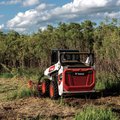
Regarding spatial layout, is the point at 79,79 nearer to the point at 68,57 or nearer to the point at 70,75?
the point at 70,75

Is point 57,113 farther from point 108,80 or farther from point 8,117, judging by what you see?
point 108,80

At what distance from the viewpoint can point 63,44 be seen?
2219 centimetres

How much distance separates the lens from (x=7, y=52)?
2719 cm

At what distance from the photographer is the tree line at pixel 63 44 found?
15.9 m

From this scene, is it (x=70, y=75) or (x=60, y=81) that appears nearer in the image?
(x=70, y=75)

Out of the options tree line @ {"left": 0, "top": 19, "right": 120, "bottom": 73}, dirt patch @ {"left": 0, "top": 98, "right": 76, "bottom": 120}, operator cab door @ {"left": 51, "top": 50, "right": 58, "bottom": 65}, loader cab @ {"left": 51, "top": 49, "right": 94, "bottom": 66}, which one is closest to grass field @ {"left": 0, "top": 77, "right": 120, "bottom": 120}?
dirt patch @ {"left": 0, "top": 98, "right": 76, "bottom": 120}

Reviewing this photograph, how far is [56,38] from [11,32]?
919 cm

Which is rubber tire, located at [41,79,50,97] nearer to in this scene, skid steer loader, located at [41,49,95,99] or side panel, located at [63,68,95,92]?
skid steer loader, located at [41,49,95,99]

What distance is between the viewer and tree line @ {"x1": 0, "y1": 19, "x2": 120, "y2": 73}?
52.3ft

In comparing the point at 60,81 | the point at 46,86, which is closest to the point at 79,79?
the point at 60,81

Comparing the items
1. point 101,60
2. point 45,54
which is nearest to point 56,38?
point 45,54

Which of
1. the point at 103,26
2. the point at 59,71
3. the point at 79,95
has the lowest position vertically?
the point at 79,95

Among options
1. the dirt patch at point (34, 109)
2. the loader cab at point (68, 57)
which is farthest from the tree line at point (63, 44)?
the dirt patch at point (34, 109)

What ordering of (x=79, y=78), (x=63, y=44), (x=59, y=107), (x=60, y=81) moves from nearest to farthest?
(x=59, y=107), (x=79, y=78), (x=60, y=81), (x=63, y=44)
